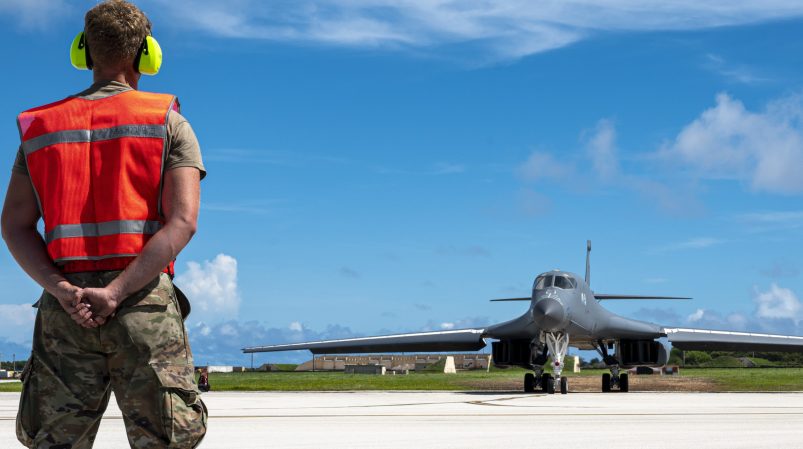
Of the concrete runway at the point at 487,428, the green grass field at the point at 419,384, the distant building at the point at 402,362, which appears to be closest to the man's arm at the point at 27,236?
the concrete runway at the point at 487,428

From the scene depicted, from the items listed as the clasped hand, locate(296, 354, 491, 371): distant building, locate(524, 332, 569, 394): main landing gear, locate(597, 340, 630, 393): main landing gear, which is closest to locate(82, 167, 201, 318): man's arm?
the clasped hand

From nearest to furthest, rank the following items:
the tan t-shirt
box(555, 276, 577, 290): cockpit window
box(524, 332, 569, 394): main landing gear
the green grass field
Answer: the tan t-shirt
box(524, 332, 569, 394): main landing gear
box(555, 276, 577, 290): cockpit window
the green grass field

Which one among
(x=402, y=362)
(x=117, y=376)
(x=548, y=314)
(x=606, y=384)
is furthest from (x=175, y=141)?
A: (x=402, y=362)

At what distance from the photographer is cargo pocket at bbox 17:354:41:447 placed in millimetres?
2972

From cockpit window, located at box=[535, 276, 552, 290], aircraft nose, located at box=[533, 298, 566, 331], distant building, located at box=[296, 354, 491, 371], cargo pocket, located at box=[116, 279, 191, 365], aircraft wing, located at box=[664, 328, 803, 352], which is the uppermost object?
distant building, located at box=[296, 354, 491, 371]

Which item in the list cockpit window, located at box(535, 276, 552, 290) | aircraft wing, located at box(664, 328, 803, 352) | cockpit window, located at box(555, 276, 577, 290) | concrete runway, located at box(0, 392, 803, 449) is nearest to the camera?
concrete runway, located at box(0, 392, 803, 449)

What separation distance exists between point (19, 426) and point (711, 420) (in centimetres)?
1028

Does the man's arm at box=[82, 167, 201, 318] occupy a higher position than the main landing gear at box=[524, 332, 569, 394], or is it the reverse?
the main landing gear at box=[524, 332, 569, 394]

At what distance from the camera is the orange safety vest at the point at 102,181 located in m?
2.99

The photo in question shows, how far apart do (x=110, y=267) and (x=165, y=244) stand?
201mm

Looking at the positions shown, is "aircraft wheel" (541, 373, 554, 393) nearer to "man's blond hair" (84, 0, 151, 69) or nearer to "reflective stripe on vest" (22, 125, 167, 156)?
"man's blond hair" (84, 0, 151, 69)

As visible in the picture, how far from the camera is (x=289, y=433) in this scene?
9438mm

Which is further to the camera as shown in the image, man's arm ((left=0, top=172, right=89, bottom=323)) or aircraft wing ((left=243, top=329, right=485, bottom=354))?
aircraft wing ((left=243, top=329, right=485, bottom=354))

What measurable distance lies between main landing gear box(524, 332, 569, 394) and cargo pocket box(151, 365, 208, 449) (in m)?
20.7
